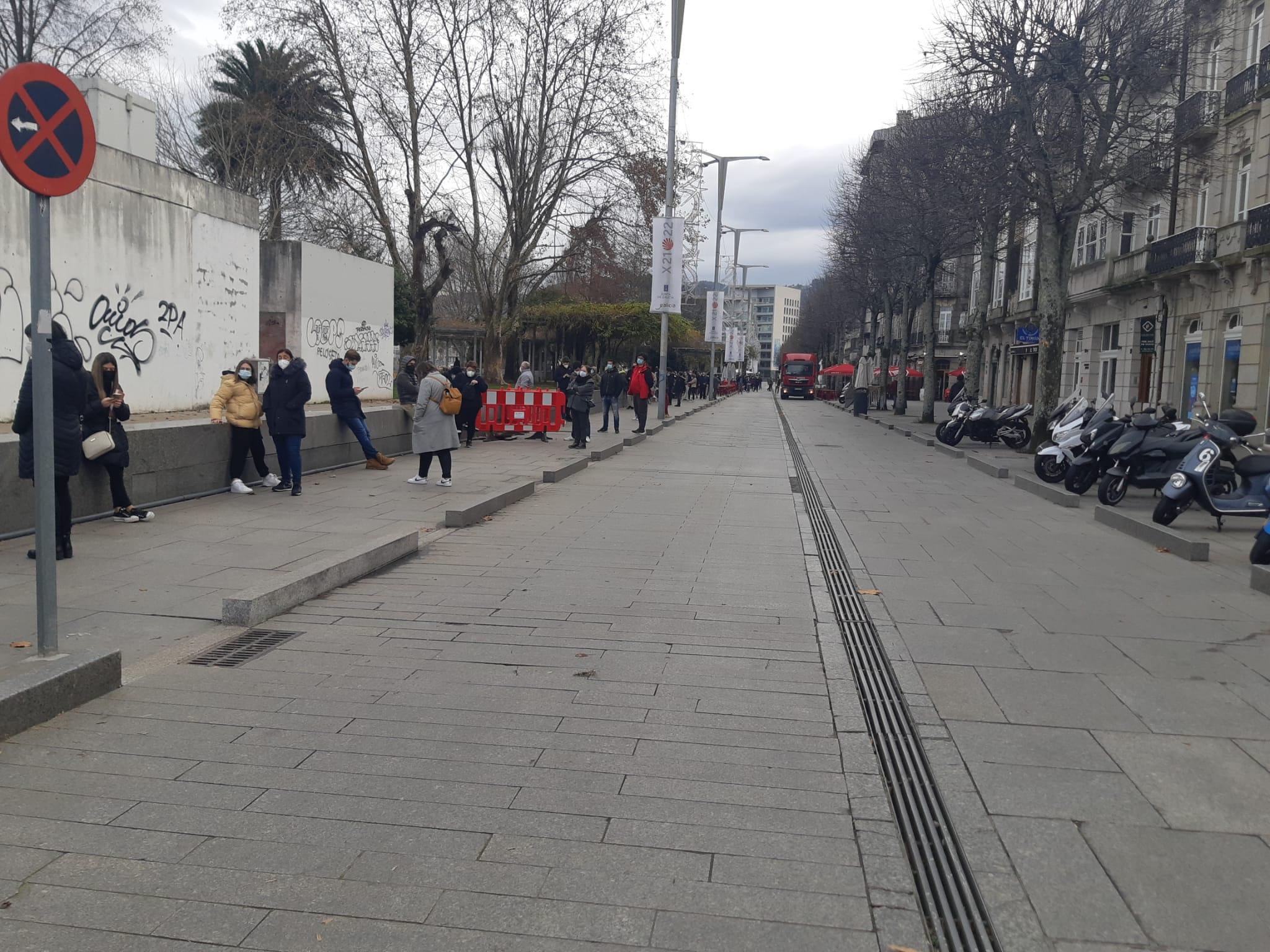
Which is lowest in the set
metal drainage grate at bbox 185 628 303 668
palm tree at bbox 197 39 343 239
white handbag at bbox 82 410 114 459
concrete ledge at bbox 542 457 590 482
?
metal drainage grate at bbox 185 628 303 668

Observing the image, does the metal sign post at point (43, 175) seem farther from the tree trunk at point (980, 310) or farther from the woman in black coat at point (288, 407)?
the tree trunk at point (980, 310)

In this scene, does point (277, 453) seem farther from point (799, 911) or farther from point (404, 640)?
point (799, 911)

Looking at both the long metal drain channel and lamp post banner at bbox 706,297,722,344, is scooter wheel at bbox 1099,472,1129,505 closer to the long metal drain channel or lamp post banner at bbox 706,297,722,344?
the long metal drain channel

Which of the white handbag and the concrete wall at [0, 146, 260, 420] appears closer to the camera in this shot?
the white handbag

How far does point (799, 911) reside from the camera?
3.08 meters

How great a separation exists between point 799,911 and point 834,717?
1871mm

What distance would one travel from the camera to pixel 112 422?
359 inches

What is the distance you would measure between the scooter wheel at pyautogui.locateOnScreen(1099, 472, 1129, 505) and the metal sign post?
1157 centimetres

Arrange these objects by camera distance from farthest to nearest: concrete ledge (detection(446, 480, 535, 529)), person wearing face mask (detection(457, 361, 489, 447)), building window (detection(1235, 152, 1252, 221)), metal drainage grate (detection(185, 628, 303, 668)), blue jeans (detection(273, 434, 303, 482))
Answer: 1. building window (detection(1235, 152, 1252, 221))
2. person wearing face mask (detection(457, 361, 489, 447))
3. blue jeans (detection(273, 434, 303, 482))
4. concrete ledge (detection(446, 480, 535, 529))
5. metal drainage grate (detection(185, 628, 303, 668))

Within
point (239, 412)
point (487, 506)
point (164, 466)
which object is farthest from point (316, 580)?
point (239, 412)

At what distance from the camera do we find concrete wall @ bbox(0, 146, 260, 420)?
1158 centimetres

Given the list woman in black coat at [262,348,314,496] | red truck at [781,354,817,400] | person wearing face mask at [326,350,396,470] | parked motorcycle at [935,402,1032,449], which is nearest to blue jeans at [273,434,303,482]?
woman in black coat at [262,348,314,496]

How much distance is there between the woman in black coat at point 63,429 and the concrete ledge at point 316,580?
6.07ft

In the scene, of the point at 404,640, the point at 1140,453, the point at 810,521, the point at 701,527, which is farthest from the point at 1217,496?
the point at 404,640
